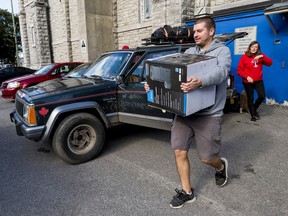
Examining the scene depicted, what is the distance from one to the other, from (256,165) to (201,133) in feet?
5.50

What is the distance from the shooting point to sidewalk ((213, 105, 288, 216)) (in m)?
2.64

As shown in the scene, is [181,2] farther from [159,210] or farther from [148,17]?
[159,210]

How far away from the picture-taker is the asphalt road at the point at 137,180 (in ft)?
8.62

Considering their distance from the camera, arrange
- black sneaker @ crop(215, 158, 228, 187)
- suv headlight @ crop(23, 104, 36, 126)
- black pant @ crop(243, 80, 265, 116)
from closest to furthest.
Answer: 1. black sneaker @ crop(215, 158, 228, 187)
2. suv headlight @ crop(23, 104, 36, 126)
3. black pant @ crop(243, 80, 265, 116)

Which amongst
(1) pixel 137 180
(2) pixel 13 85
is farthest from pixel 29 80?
(1) pixel 137 180

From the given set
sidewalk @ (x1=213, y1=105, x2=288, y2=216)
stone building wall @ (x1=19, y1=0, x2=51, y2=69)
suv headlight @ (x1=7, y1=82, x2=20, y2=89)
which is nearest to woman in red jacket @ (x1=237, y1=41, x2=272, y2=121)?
sidewalk @ (x1=213, y1=105, x2=288, y2=216)

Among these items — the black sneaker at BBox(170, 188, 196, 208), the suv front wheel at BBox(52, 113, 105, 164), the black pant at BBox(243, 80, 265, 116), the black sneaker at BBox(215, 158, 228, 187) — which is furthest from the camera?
the black pant at BBox(243, 80, 265, 116)

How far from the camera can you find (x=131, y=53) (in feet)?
13.9

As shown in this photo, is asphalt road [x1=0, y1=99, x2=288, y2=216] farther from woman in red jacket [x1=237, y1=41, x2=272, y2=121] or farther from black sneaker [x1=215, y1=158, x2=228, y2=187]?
woman in red jacket [x1=237, y1=41, x2=272, y2=121]

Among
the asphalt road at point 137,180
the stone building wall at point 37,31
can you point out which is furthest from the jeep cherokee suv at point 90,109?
the stone building wall at point 37,31

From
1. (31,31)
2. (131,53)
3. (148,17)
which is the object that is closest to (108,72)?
(131,53)

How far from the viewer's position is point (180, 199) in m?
2.62

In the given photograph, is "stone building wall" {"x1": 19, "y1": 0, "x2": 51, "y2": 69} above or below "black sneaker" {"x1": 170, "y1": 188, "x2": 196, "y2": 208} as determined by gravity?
above

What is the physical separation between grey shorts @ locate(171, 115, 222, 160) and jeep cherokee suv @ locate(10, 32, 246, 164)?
117 cm
